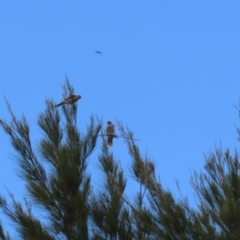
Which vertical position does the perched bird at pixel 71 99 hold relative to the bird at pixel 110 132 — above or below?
above

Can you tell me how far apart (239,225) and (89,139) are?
1.71 m

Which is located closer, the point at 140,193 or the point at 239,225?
the point at 239,225

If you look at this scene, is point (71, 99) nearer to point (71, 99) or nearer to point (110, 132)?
point (71, 99)

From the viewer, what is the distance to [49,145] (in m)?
7.69

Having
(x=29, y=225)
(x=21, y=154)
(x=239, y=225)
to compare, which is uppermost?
(x=21, y=154)

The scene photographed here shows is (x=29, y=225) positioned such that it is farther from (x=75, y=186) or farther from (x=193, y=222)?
(x=193, y=222)

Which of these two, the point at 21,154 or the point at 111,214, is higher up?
the point at 21,154

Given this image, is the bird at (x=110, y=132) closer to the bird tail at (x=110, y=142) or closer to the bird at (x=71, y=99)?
the bird tail at (x=110, y=142)

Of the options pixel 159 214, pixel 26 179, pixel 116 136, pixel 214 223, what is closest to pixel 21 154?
pixel 26 179

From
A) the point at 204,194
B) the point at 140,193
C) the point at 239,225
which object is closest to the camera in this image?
the point at 239,225

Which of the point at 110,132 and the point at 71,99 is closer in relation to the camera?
the point at 71,99

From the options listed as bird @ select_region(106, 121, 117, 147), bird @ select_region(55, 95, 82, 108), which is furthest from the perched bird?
bird @ select_region(106, 121, 117, 147)

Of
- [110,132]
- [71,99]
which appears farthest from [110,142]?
[71,99]

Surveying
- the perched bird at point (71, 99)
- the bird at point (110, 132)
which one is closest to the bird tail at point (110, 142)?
the bird at point (110, 132)
